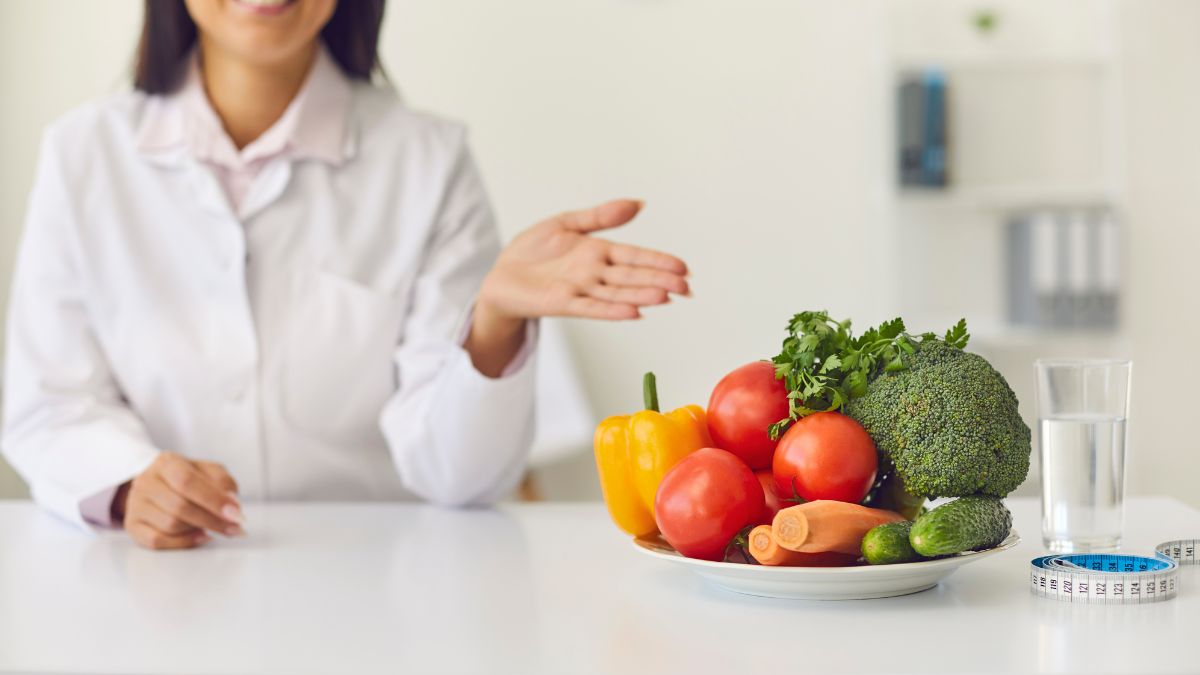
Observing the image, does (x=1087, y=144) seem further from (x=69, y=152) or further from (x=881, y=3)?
(x=69, y=152)

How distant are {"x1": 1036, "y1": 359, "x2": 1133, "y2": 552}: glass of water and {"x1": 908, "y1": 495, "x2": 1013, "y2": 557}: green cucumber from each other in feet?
0.40

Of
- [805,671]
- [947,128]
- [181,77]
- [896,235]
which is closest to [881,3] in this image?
[947,128]

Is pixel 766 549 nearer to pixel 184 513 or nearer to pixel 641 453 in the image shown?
pixel 641 453

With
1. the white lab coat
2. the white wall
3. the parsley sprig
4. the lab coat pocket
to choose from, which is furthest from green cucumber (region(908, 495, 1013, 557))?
the white wall

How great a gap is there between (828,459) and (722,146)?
2.65m

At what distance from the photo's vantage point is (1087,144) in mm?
3469

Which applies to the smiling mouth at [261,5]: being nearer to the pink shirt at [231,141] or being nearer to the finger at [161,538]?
the pink shirt at [231,141]

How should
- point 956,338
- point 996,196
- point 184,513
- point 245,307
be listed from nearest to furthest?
1. point 956,338
2. point 184,513
3. point 245,307
4. point 996,196

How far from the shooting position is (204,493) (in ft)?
3.83

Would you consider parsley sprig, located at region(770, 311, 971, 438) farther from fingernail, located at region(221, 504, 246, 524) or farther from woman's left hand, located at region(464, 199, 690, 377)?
fingernail, located at region(221, 504, 246, 524)

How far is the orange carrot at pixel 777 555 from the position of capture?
809 mm

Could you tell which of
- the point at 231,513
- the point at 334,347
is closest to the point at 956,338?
the point at 231,513

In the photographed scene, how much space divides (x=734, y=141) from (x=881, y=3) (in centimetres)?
56

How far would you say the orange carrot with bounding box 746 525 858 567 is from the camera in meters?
0.81
